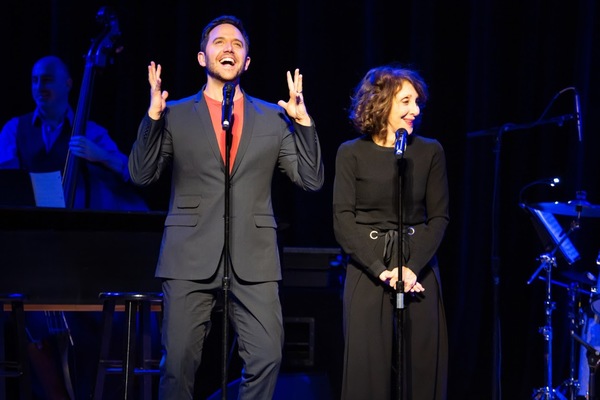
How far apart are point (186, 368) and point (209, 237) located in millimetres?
506

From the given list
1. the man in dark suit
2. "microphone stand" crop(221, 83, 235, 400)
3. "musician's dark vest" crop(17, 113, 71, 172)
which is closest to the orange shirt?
the man in dark suit

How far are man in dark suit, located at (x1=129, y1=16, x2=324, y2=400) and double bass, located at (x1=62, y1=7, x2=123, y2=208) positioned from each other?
Answer: 122 cm

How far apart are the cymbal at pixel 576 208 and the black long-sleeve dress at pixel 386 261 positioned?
112cm

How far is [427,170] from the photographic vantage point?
359 cm

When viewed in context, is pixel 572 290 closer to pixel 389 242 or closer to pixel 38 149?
pixel 389 242

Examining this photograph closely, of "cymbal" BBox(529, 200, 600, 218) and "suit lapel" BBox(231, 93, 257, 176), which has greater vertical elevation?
"suit lapel" BBox(231, 93, 257, 176)

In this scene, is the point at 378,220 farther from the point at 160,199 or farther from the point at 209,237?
the point at 160,199

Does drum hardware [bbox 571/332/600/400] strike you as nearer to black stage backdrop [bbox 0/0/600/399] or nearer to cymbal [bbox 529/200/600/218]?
cymbal [bbox 529/200/600/218]

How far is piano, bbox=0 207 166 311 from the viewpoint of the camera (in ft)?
13.8

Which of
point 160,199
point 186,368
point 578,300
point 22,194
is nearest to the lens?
point 186,368

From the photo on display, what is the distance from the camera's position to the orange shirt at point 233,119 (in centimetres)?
350

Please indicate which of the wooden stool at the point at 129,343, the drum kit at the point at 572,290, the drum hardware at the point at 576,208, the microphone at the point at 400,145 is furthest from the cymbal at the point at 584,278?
the wooden stool at the point at 129,343

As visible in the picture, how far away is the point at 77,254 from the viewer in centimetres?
424

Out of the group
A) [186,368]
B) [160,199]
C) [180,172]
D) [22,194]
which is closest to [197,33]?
[160,199]
